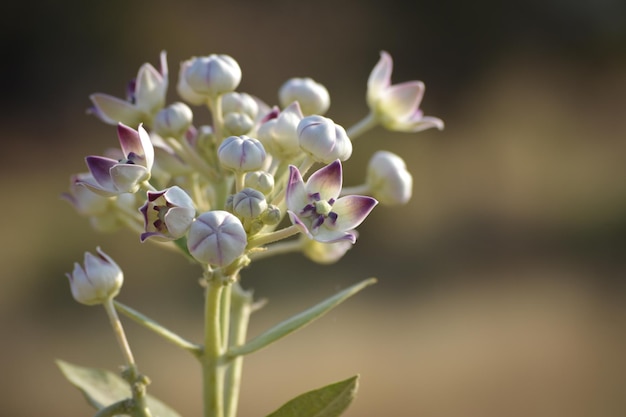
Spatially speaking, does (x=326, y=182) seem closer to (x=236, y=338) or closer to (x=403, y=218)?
(x=236, y=338)

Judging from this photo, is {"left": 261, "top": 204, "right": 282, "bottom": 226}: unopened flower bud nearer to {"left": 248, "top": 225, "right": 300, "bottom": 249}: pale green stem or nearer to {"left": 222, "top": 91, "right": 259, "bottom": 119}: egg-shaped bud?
{"left": 248, "top": 225, "right": 300, "bottom": 249}: pale green stem

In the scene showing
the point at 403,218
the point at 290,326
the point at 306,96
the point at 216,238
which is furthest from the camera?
the point at 403,218

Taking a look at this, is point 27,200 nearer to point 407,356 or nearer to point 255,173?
point 407,356

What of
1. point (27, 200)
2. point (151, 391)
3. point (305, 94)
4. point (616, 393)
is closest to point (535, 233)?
point (616, 393)

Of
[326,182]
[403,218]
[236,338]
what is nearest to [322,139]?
[326,182]

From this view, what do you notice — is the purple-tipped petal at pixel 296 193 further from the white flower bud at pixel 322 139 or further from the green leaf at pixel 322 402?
the green leaf at pixel 322 402

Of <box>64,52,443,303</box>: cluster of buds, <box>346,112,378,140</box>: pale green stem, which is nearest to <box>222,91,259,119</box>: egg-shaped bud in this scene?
<box>64,52,443,303</box>: cluster of buds

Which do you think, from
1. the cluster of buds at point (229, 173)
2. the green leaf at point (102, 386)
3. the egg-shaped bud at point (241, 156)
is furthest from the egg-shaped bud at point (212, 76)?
the green leaf at point (102, 386)
